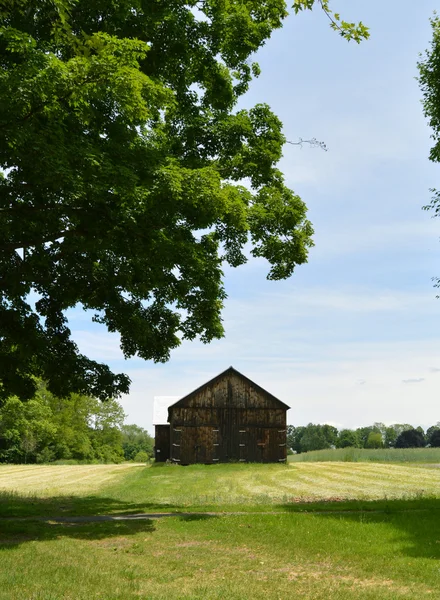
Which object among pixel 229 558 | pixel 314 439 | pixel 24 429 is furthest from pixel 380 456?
pixel 314 439

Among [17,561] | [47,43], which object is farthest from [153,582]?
[47,43]

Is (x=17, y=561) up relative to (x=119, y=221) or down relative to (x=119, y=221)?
down

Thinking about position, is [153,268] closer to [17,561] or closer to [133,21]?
[133,21]

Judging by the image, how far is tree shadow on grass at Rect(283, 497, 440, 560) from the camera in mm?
13125

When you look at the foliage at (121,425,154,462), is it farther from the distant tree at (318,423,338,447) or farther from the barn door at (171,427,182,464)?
the barn door at (171,427,182,464)

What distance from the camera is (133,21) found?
16.8 meters

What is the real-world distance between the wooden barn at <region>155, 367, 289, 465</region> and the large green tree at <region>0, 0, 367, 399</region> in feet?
101

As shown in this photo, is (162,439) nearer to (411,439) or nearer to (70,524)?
(70,524)

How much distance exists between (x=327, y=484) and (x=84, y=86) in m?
26.8

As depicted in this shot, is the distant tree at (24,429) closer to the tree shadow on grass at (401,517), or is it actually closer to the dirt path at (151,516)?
the dirt path at (151,516)

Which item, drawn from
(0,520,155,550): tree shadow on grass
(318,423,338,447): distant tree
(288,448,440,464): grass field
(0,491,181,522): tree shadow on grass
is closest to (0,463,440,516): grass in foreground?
(0,491,181,522): tree shadow on grass

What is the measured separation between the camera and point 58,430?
8075 cm

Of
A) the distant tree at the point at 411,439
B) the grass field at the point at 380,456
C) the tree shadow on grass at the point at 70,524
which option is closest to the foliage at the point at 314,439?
the distant tree at the point at 411,439

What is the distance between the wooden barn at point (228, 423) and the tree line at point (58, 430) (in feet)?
56.8
